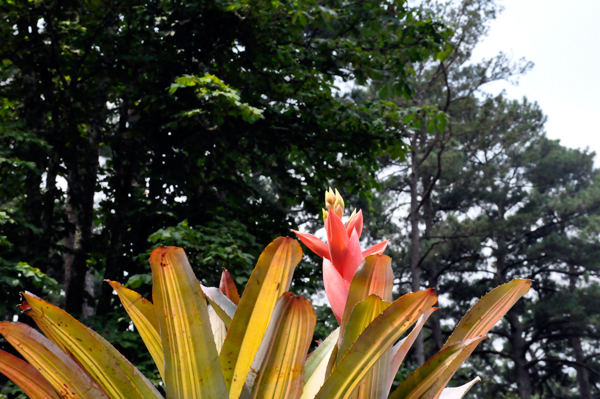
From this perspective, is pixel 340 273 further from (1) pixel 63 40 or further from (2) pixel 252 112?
Answer: (1) pixel 63 40

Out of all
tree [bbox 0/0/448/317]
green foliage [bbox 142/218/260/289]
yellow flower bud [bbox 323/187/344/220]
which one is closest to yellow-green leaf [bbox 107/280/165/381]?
yellow flower bud [bbox 323/187/344/220]

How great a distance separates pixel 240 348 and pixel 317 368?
0.16 metres

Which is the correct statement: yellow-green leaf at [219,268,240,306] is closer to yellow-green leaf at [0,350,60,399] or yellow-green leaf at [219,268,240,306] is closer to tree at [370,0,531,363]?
yellow-green leaf at [0,350,60,399]

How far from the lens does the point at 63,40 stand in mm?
5148

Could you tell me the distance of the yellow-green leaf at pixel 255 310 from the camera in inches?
21.0

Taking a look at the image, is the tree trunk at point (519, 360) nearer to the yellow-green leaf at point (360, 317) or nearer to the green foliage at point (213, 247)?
the green foliage at point (213, 247)

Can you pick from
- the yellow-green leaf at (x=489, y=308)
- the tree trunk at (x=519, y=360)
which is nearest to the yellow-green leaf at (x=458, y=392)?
the yellow-green leaf at (x=489, y=308)

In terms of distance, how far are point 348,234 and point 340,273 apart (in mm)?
63

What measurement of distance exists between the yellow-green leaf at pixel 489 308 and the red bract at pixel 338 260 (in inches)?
6.5

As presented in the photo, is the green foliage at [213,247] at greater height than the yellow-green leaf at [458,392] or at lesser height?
greater

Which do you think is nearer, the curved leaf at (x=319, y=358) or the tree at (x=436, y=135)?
the curved leaf at (x=319, y=358)

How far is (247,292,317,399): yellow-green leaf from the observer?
51 centimetres

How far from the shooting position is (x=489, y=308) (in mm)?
596

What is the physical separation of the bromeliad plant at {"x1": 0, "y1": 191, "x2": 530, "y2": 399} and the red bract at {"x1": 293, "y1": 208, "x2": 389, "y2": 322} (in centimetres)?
8
